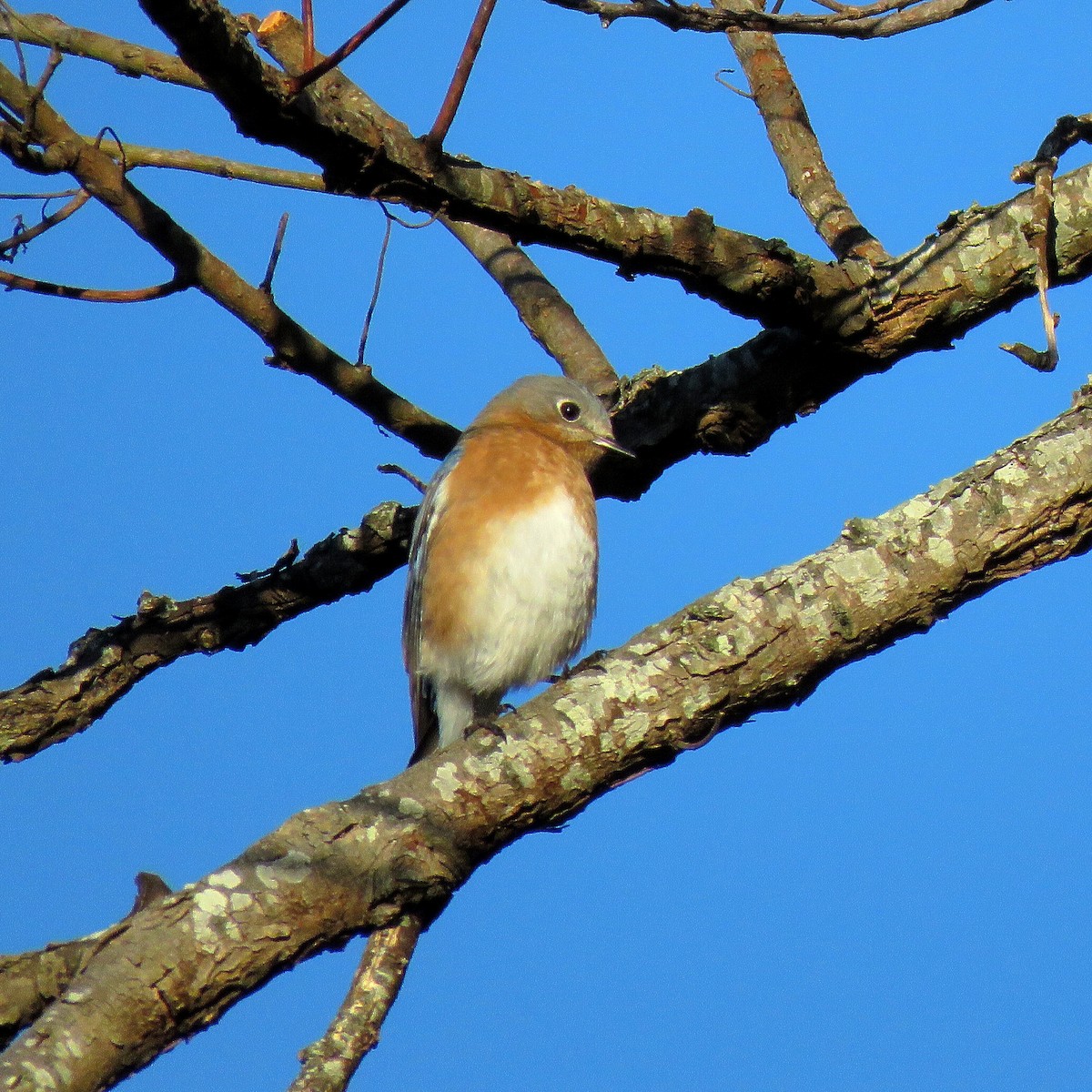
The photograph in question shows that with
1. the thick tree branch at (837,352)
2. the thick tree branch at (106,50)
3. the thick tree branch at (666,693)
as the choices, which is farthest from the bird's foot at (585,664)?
the thick tree branch at (106,50)

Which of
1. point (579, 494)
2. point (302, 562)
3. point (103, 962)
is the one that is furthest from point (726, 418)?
point (103, 962)

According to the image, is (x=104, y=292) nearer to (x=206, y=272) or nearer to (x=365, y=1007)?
(x=206, y=272)

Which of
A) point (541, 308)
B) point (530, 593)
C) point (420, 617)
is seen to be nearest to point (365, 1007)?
point (530, 593)

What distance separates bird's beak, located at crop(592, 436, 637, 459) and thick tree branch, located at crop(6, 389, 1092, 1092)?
216cm

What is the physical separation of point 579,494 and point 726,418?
0.92m

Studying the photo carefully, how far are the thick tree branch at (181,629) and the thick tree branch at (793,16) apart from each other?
9.60ft

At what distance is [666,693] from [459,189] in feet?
5.69

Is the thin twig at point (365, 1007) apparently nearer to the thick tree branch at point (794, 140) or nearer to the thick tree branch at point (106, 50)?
the thick tree branch at point (106, 50)

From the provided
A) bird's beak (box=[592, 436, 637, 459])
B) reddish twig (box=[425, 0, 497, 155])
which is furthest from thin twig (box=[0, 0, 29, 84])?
bird's beak (box=[592, 436, 637, 459])

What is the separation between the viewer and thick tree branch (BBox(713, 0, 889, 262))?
247 inches

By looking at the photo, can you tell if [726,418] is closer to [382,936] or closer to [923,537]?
[923,537]

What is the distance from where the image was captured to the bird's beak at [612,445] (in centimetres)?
598

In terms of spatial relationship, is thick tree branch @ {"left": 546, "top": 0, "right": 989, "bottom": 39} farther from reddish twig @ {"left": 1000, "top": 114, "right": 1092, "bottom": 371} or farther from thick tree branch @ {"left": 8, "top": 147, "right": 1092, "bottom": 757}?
thick tree branch @ {"left": 8, "top": 147, "right": 1092, "bottom": 757}

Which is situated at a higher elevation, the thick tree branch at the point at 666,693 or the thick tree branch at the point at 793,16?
the thick tree branch at the point at 793,16
